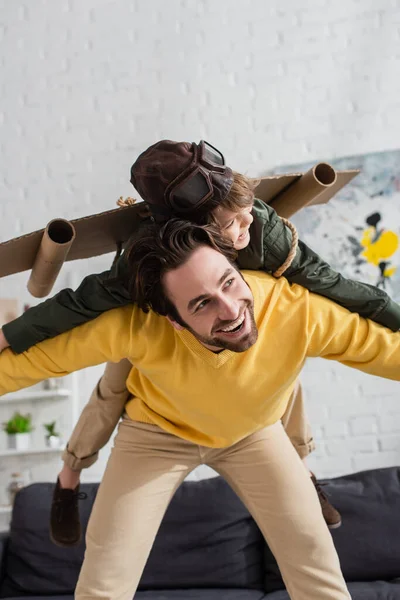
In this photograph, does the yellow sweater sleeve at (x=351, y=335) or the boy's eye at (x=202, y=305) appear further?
the yellow sweater sleeve at (x=351, y=335)

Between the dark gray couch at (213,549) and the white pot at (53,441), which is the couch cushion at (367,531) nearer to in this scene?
the dark gray couch at (213,549)

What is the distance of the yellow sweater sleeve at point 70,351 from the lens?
1.58 m

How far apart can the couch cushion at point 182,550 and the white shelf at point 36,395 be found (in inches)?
20.6

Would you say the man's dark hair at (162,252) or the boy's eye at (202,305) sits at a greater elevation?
the man's dark hair at (162,252)

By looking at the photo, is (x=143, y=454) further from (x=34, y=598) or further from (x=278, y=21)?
(x=278, y=21)

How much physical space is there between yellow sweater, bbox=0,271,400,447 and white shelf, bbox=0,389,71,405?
151cm

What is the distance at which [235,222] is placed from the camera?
60.2 inches

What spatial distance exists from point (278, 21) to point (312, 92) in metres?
0.40

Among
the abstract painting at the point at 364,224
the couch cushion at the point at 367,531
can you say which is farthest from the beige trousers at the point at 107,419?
the abstract painting at the point at 364,224

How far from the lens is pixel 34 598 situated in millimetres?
2596

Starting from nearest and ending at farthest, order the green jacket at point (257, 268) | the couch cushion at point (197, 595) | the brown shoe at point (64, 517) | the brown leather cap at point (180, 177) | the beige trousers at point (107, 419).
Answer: the brown leather cap at point (180, 177) → the green jacket at point (257, 268) → the beige trousers at point (107, 419) → the brown shoe at point (64, 517) → the couch cushion at point (197, 595)

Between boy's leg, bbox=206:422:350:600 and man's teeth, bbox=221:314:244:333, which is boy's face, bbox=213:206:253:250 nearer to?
man's teeth, bbox=221:314:244:333

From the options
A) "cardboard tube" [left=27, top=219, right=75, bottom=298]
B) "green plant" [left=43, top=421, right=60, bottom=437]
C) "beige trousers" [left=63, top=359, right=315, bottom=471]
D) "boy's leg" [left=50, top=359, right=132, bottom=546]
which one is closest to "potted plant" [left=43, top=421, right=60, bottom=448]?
"green plant" [left=43, top=421, right=60, bottom=437]

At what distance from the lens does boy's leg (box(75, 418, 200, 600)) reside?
1.69 meters
